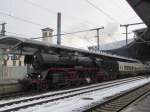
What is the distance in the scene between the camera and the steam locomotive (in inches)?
762

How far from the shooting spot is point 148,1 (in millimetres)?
10570

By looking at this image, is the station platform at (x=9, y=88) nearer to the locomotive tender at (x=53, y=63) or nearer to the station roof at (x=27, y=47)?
the locomotive tender at (x=53, y=63)

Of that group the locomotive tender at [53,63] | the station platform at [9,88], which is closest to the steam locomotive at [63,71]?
the locomotive tender at [53,63]

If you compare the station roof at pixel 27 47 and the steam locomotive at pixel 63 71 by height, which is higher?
the station roof at pixel 27 47

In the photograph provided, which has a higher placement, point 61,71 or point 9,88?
point 61,71

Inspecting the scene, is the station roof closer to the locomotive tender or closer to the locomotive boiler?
the locomotive tender

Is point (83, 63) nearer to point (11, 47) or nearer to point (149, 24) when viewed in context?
point (11, 47)

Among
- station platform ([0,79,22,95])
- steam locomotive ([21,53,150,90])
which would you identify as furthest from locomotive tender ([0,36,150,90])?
station platform ([0,79,22,95])

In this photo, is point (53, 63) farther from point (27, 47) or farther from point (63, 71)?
point (27, 47)

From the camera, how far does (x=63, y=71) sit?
21625mm

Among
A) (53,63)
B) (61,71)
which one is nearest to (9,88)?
(53,63)

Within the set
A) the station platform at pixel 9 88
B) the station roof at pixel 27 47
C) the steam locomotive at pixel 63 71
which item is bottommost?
the station platform at pixel 9 88

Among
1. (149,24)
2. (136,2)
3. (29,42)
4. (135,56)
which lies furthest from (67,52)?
(135,56)

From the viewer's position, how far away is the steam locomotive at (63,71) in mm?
19359
